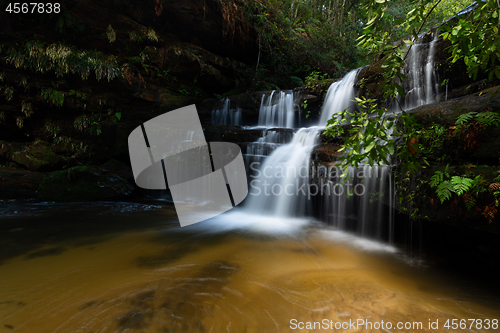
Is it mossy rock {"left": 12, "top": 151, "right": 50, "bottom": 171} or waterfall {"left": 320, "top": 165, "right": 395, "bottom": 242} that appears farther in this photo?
mossy rock {"left": 12, "top": 151, "right": 50, "bottom": 171}

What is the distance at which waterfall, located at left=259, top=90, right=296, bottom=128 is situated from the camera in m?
8.55

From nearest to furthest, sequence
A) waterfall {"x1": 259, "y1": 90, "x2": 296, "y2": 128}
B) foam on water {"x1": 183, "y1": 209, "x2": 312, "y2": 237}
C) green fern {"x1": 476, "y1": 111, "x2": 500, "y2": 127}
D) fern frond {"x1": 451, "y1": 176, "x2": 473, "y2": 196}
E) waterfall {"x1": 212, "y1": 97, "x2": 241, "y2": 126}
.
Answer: fern frond {"x1": 451, "y1": 176, "x2": 473, "y2": 196}, green fern {"x1": 476, "y1": 111, "x2": 500, "y2": 127}, foam on water {"x1": 183, "y1": 209, "x2": 312, "y2": 237}, waterfall {"x1": 259, "y1": 90, "x2": 296, "y2": 128}, waterfall {"x1": 212, "y1": 97, "x2": 241, "y2": 126}

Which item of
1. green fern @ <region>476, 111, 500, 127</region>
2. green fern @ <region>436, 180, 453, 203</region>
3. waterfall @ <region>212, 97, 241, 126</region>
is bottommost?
green fern @ <region>436, 180, 453, 203</region>

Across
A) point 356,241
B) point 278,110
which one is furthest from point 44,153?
point 356,241

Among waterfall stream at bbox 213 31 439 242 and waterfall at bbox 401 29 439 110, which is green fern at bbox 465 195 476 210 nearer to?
waterfall stream at bbox 213 31 439 242

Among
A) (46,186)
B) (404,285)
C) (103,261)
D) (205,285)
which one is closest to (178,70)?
(46,186)

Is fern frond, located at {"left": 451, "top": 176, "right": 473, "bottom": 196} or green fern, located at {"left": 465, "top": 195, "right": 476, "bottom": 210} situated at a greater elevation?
fern frond, located at {"left": 451, "top": 176, "right": 473, "bottom": 196}

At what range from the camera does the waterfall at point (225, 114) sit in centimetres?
932

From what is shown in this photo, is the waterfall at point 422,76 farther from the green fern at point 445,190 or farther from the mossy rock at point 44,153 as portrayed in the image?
the mossy rock at point 44,153

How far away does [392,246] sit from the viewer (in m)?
3.56

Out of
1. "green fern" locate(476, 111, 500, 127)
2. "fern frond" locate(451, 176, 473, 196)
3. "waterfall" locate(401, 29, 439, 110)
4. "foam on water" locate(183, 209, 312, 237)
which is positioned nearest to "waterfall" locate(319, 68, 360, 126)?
"waterfall" locate(401, 29, 439, 110)
